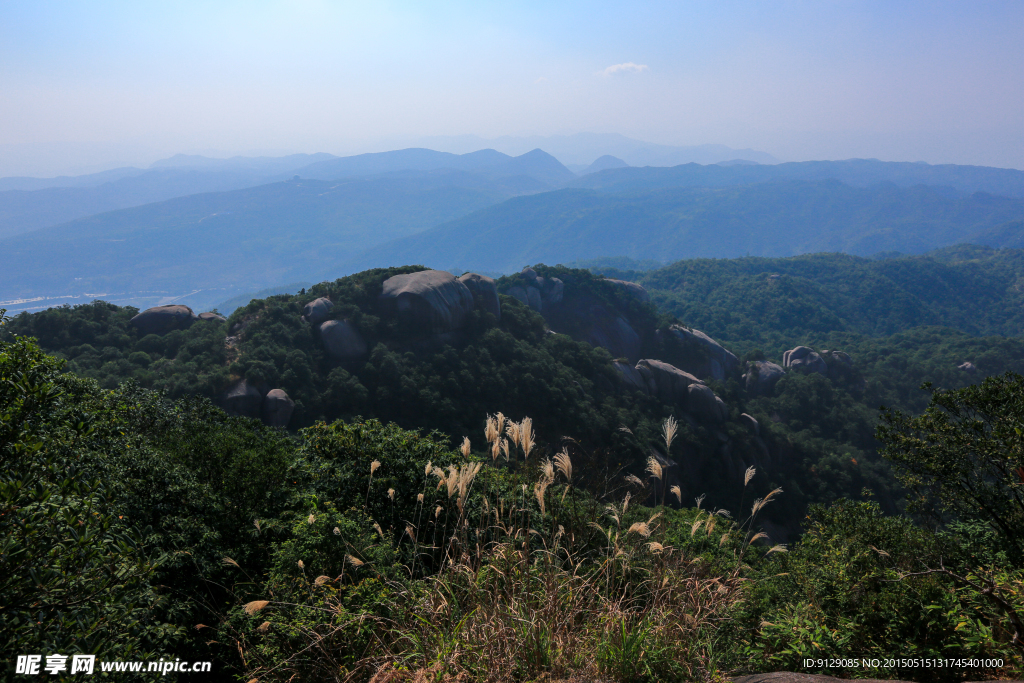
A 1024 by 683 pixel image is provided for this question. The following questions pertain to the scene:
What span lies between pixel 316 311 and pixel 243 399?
1086 centimetres

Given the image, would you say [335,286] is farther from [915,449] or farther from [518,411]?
[915,449]

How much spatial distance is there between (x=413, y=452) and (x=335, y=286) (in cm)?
3688

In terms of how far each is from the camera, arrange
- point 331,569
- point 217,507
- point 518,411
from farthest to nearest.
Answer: point 518,411 → point 217,507 → point 331,569

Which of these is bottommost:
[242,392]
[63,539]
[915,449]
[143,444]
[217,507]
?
[242,392]

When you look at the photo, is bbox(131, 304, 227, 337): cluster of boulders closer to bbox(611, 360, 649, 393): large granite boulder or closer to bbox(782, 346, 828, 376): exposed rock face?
bbox(611, 360, 649, 393): large granite boulder

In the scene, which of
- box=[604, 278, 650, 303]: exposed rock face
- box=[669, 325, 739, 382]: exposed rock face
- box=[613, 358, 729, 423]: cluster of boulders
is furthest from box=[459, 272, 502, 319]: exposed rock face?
box=[669, 325, 739, 382]: exposed rock face

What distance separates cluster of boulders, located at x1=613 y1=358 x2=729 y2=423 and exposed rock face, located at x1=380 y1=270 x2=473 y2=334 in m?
17.9

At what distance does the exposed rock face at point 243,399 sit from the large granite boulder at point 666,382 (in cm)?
3632

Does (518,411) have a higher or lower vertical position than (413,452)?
lower

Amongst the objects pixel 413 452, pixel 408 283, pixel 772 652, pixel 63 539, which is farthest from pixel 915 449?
pixel 408 283

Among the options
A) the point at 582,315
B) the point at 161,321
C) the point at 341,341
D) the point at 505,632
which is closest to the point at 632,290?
the point at 582,315

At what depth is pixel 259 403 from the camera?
1189 inches

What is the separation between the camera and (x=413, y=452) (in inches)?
362

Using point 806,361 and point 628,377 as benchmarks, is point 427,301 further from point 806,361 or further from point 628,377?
point 806,361
